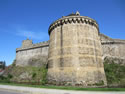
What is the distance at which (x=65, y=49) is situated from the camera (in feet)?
48.5

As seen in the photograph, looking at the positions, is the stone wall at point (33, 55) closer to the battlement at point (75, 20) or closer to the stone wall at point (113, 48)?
the battlement at point (75, 20)

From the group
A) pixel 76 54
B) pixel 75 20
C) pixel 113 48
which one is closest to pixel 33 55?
pixel 76 54

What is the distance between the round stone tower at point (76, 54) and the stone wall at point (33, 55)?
10.7m

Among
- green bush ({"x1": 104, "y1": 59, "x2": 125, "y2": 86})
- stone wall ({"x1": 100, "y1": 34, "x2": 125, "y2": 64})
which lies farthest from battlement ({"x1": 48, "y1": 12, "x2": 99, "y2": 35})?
green bush ({"x1": 104, "y1": 59, "x2": 125, "y2": 86})

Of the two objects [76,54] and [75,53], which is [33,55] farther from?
[76,54]

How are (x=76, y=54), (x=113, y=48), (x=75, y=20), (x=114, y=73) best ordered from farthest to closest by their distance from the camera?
(x=113, y=48), (x=114, y=73), (x=75, y=20), (x=76, y=54)

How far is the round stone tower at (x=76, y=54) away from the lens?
13.3 metres

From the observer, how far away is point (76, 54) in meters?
14.1

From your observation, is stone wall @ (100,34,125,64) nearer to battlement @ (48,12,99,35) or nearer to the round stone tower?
the round stone tower

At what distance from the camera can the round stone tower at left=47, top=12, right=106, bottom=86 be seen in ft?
43.5

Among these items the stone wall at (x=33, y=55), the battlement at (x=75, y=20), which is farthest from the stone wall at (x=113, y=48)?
the stone wall at (x=33, y=55)

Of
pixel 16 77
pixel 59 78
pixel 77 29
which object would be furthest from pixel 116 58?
pixel 16 77

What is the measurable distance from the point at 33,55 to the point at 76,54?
18939mm

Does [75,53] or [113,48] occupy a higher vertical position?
[113,48]
